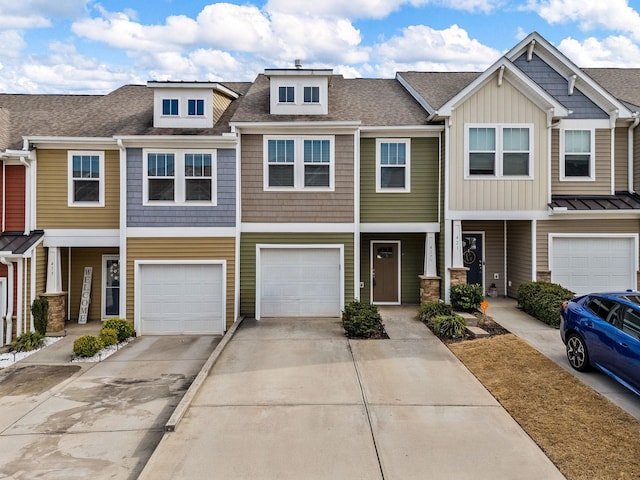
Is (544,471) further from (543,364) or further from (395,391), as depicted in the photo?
(543,364)

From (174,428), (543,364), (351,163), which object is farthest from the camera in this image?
(351,163)

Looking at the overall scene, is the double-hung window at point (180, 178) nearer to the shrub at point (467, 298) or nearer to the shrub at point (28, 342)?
the shrub at point (28, 342)

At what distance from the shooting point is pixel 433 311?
12883 mm

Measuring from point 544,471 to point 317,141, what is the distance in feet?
33.7

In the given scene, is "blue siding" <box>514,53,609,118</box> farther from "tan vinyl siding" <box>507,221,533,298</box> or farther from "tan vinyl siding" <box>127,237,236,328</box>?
"tan vinyl siding" <box>127,237,236,328</box>

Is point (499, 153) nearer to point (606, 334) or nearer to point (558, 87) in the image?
point (558, 87)

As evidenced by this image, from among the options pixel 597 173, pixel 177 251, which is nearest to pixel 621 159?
pixel 597 173

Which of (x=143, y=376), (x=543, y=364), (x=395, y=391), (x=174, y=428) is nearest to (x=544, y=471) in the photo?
(x=395, y=391)

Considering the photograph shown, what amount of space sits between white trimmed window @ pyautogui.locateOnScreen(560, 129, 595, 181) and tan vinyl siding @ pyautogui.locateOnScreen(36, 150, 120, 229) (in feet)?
45.8

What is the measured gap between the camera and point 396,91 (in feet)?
54.0

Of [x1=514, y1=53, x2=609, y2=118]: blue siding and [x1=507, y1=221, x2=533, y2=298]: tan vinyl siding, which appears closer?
[x1=507, y1=221, x2=533, y2=298]: tan vinyl siding

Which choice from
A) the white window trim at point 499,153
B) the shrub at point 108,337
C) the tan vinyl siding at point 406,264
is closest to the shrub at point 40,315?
the shrub at point 108,337

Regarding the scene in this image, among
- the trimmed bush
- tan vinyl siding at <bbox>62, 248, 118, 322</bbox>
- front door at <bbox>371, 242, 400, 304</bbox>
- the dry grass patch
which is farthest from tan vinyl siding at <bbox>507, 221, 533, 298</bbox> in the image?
tan vinyl siding at <bbox>62, 248, 118, 322</bbox>

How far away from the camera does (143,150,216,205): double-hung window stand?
1330 centimetres
